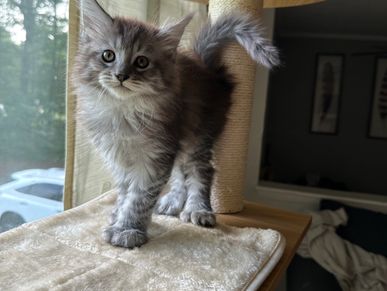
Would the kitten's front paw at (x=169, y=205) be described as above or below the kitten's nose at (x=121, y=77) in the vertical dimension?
below

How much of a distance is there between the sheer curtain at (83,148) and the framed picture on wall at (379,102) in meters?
3.25

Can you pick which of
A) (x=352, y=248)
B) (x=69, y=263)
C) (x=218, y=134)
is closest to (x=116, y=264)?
(x=69, y=263)

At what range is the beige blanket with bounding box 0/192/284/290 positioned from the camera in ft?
2.10

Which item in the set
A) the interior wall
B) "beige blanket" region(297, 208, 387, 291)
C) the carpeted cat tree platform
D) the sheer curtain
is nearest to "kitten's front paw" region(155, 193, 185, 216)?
the carpeted cat tree platform

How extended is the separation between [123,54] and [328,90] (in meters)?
3.60

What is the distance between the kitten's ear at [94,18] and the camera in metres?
0.76

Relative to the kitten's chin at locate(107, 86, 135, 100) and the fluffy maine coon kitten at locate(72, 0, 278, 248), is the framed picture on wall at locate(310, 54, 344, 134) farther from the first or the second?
the kitten's chin at locate(107, 86, 135, 100)

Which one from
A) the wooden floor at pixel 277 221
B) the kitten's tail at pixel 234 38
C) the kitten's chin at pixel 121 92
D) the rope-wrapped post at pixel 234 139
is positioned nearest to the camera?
the kitten's chin at pixel 121 92

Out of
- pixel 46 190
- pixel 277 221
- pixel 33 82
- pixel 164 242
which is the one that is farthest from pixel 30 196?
pixel 277 221

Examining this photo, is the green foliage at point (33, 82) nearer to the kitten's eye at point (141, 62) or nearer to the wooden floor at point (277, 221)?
the kitten's eye at point (141, 62)

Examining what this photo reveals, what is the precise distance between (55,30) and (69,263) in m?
0.59

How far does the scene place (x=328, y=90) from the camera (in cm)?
401

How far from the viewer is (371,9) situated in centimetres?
284

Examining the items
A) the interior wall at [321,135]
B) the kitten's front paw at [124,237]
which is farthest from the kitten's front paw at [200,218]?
the interior wall at [321,135]
